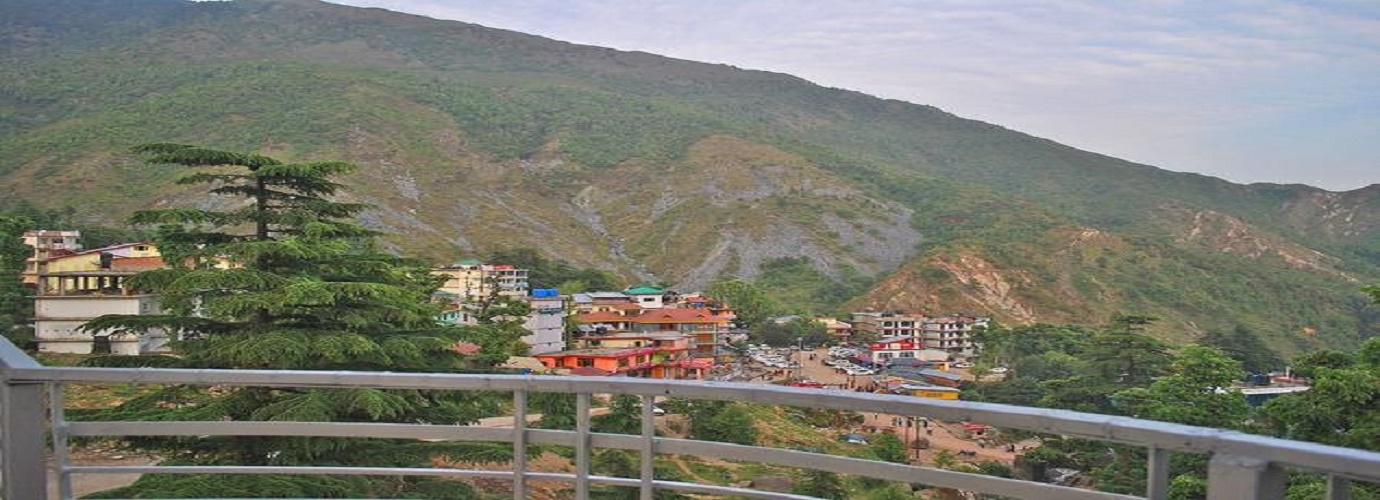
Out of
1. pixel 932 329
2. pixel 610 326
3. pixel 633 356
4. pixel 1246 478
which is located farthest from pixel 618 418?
pixel 932 329

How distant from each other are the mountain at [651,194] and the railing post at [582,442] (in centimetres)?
6929

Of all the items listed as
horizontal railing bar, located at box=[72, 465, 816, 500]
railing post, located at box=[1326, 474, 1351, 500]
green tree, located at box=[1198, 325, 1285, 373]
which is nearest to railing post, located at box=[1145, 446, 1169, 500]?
railing post, located at box=[1326, 474, 1351, 500]

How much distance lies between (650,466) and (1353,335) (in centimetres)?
9084

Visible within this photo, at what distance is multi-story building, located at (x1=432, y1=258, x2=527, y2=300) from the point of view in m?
52.5

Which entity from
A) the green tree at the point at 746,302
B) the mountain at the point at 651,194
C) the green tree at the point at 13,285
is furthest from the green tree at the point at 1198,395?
the mountain at the point at 651,194

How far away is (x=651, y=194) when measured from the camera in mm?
112750

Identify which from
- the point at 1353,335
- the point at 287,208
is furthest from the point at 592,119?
the point at 287,208

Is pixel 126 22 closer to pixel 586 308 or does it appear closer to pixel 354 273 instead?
pixel 586 308

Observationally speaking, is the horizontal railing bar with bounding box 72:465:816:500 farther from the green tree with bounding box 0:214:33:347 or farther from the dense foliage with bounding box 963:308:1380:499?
the green tree with bounding box 0:214:33:347

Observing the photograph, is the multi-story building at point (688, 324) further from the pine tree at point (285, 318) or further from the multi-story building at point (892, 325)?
the pine tree at point (285, 318)

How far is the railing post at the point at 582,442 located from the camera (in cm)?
290

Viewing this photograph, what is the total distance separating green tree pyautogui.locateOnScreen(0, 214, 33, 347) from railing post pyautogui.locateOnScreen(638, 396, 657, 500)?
2921 centimetres

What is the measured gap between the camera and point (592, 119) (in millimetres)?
148750

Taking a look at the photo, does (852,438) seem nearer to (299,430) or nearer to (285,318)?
(285,318)
